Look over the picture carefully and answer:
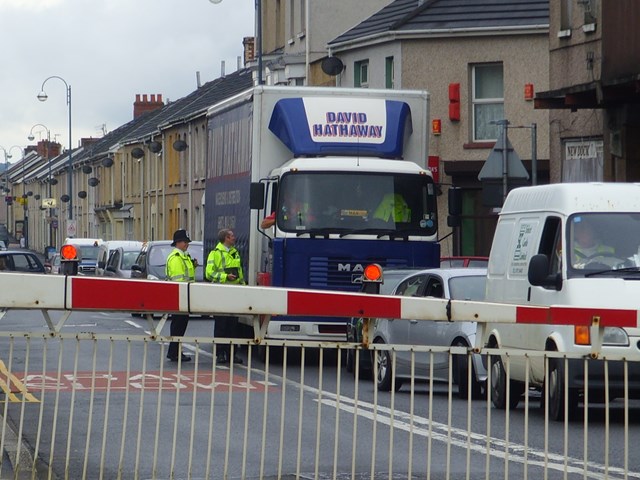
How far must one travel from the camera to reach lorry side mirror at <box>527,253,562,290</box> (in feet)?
44.5

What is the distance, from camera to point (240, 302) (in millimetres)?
7348

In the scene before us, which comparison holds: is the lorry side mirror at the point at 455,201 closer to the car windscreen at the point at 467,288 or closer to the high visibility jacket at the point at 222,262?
the high visibility jacket at the point at 222,262

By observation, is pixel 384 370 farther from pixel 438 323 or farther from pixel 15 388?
pixel 438 323

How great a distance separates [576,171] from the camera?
94.8 feet

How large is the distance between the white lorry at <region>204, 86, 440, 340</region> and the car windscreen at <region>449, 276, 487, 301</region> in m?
3.47

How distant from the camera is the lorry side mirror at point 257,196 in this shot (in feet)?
67.2

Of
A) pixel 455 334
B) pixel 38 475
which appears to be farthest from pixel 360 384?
pixel 455 334

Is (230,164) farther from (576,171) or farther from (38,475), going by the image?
(38,475)

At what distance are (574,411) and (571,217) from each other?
1.81 metres

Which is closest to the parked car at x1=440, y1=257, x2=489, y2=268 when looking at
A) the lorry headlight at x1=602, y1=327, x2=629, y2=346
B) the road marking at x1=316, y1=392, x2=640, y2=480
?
the lorry headlight at x1=602, y1=327, x2=629, y2=346

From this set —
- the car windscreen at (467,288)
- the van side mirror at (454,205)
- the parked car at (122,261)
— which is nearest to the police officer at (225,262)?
the van side mirror at (454,205)

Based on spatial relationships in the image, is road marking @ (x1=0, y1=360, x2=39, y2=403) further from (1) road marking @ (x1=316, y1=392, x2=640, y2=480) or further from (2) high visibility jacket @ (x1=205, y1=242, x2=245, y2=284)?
(2) high visibility jacket @ (x1=205, y1=242, x2=245, y2=284)

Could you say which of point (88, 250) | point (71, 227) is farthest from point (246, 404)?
point (71, 227)

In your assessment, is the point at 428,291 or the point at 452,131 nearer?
the point at 428,291
